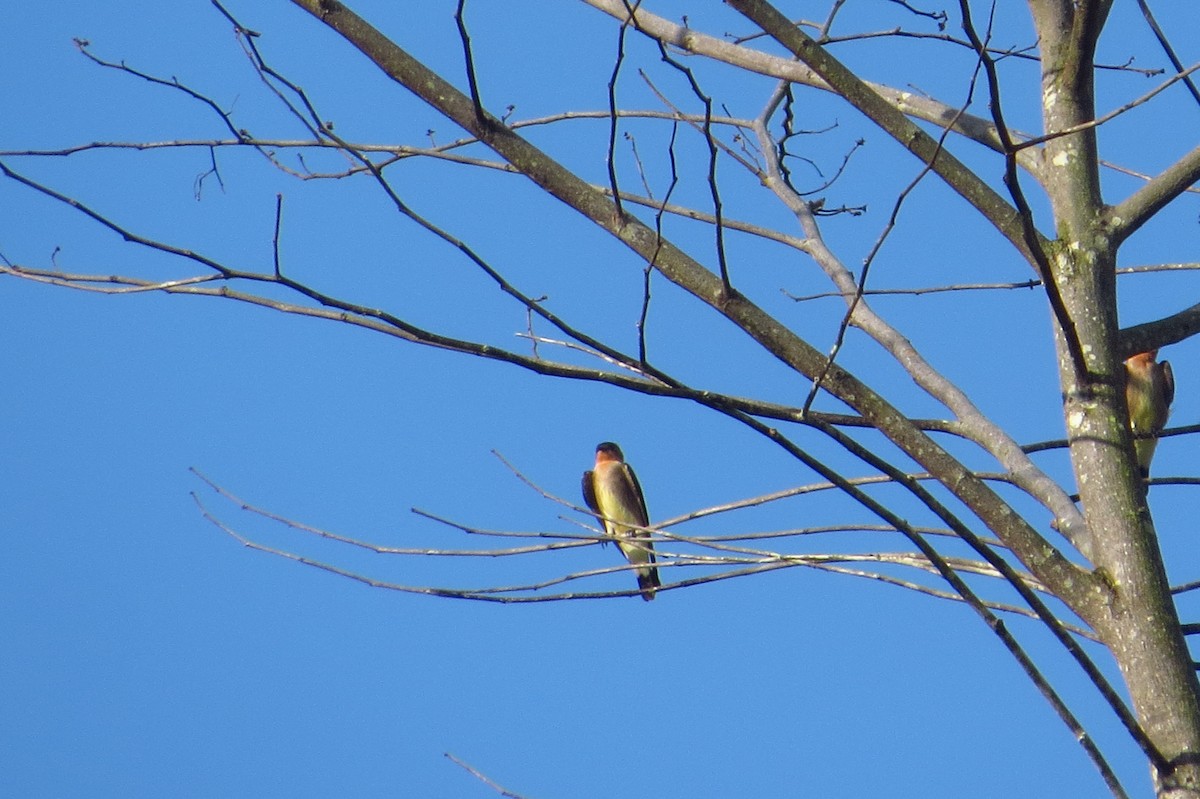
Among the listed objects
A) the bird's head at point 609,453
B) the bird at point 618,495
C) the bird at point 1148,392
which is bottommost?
the bird at point 1148,392

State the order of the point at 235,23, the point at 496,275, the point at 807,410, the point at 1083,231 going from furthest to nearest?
the point at 1083,231
the point at 235,23
the point at 807,410
the point at 496,275

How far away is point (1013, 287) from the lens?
3.25 metres

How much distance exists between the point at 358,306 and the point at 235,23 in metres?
0.71

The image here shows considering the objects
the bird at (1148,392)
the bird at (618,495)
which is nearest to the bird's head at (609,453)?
the bird at (618,495)

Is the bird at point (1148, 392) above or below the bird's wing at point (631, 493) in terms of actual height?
below

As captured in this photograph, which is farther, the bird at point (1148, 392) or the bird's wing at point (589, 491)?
the bird's wing at point (589, 491)

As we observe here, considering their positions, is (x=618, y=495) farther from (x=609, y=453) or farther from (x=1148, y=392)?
(x=1148, y=392)

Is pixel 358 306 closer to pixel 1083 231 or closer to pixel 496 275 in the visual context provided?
pixel 496 275

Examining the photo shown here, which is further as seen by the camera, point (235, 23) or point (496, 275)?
point (235, 23)

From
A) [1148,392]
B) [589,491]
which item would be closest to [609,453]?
[589,491]

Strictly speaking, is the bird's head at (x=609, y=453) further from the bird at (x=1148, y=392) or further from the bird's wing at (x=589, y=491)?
the bird at (x=1148, y=392)

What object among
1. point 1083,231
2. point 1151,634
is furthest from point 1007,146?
point 1151,634

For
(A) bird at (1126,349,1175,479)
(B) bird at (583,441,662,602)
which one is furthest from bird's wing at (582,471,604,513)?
(A) bird at (1126,349,1175,479)

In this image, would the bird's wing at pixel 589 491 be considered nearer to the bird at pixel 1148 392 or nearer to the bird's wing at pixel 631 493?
the bird's wing at pixel 631 493
